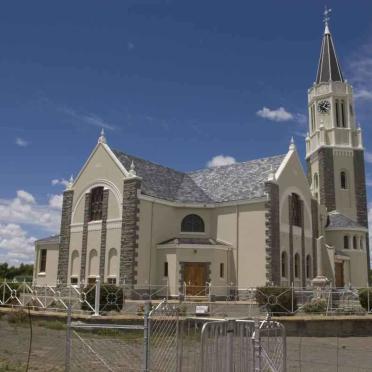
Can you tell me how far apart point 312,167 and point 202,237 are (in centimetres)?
2006

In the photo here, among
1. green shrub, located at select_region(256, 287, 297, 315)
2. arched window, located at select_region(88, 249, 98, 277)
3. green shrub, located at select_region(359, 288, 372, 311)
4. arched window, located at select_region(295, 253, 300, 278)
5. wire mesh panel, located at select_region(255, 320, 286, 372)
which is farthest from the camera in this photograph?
arched window, located at select_region(295, 253, 300, 278)

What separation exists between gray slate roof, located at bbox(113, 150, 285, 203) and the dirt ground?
648 inches

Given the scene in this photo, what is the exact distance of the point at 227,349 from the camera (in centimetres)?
883

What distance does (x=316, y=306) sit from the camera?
24766 millimetres

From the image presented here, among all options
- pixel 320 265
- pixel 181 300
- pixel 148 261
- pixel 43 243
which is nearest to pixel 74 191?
pixel 43 243

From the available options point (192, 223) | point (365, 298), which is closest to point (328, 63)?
point (192, 223)

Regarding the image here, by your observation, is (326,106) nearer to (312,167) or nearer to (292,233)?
(312,167)

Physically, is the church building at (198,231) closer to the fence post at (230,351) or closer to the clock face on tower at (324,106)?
the clock face on tower at (324,106)

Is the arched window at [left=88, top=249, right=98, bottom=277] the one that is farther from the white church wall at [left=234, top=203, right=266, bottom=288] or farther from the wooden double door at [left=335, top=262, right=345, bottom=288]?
→ the wooden double door at [left=335, top=262, right=345, bottom=288]

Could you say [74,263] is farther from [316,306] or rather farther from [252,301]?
[316,306]

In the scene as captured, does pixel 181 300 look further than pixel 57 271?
No

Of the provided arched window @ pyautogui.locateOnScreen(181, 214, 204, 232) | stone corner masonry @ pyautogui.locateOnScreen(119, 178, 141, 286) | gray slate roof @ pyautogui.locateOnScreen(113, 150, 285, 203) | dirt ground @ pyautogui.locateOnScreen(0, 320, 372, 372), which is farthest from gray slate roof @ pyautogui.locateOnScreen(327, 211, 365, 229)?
dirt ground @ pyautogui.locateOnScreen(0, 320, 372, 372)

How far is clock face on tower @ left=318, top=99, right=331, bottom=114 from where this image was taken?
51.3 meters

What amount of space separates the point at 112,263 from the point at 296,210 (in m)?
15.1
